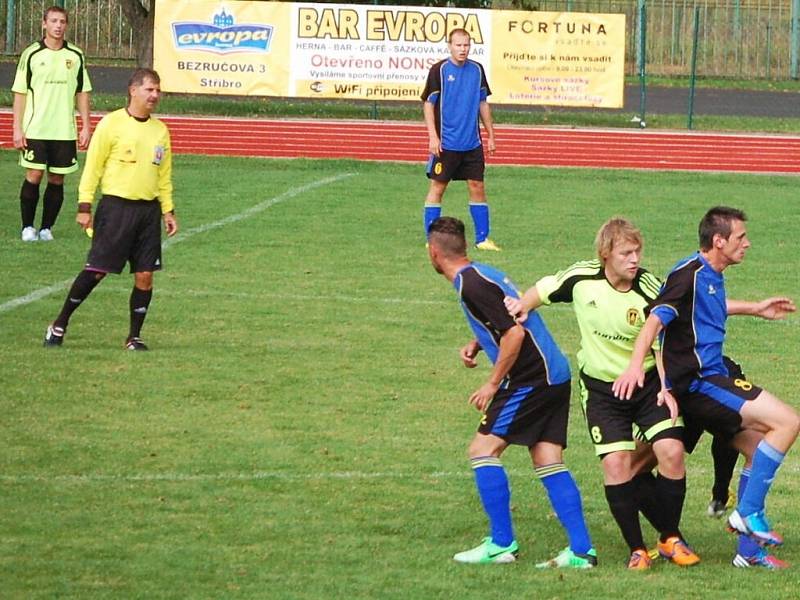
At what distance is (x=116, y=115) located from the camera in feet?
35.9

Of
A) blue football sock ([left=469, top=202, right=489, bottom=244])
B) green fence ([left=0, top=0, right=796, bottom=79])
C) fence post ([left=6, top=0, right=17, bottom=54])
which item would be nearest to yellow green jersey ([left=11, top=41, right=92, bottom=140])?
blue football sock ([left=469, top=202, right=489, bottom=244])

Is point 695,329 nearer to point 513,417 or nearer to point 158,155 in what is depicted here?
point 513,417

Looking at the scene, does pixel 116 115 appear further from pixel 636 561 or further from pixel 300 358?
pixel 636 561

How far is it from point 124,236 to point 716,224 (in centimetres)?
511

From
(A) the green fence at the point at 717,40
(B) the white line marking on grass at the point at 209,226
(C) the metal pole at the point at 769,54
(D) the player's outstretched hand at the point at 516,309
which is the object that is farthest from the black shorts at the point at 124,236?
(C) the metal pole at the point at 769,54

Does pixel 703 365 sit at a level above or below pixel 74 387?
above

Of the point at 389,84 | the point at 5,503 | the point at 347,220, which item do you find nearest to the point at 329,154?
the point at 389,84

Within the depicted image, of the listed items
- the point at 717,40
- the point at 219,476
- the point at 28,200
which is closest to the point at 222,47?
the point at 28,200

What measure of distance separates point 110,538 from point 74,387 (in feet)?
10.0

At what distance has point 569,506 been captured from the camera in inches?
269

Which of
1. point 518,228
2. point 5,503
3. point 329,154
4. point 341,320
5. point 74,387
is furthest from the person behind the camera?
point 329,154

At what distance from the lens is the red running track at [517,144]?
25.4 metres

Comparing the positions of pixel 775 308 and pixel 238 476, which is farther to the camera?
pixel 238 476

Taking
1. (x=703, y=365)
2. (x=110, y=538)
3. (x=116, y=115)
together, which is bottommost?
(x=110, y=538)
